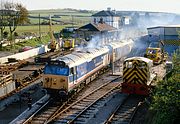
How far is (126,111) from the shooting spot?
21.0 m

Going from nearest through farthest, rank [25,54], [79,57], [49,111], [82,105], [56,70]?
1. [49,111]
2. [82,105]
3. [56,70]
4. [79,57]
5. [25,54]

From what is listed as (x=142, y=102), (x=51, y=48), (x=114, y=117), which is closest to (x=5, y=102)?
(x=114, y=117)

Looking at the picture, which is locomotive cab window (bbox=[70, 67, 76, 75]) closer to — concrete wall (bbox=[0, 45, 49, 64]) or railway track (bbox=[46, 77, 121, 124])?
railway track (bbox=[46, 77, 121, 124])

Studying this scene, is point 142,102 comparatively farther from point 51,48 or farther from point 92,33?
point 92,33

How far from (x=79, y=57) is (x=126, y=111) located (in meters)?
6.52

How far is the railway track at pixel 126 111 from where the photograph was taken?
19108 millimetres

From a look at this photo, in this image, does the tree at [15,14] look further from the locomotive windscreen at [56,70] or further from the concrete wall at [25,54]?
the locomotive windscreen at [56,70]

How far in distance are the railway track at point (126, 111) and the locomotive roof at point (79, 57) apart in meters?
4.50

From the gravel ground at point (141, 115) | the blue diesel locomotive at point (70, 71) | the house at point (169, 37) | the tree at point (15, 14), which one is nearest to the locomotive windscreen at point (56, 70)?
the blue diesel locomotive at point (70, 71)

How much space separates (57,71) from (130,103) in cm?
545

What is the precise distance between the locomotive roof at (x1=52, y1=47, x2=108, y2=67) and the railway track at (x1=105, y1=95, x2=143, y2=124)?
450 centimetres

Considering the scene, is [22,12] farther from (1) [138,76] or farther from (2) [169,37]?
(1) [138,76]

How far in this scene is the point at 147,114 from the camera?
2000cm

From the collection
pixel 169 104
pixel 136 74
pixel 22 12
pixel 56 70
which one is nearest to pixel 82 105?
pixel 56 70
